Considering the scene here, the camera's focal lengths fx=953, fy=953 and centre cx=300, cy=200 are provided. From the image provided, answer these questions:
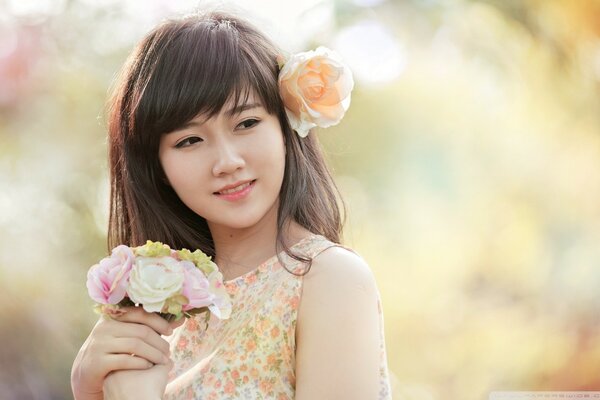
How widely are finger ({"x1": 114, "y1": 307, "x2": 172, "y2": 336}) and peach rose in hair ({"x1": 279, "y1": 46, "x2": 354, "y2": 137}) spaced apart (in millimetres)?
476

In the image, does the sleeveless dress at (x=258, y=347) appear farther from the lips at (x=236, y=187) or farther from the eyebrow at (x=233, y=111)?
the eyebrow at (x=233, y=111)

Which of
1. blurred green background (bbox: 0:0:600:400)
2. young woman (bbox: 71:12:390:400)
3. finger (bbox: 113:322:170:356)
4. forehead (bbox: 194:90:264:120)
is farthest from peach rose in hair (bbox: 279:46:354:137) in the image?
blurred green background (bbox: 0:0:600:400)

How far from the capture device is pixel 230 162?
1743 mm

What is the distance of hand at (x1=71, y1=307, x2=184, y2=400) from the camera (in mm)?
1658

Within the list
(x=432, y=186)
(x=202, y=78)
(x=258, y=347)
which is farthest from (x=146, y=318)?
(x=432, y=186)

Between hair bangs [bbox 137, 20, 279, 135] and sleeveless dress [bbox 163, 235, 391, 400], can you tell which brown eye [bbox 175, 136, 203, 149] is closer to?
hair bangs [bbox 137, 20, 279, 135]

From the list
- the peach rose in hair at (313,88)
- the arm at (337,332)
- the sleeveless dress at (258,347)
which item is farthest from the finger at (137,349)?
the peach rose in hair at (313,88)

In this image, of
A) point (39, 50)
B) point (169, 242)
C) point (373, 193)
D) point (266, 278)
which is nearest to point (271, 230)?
point (266, 278)

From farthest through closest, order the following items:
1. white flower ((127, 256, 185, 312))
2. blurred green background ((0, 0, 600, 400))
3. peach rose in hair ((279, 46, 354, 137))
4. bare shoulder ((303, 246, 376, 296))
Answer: blurred green background ((0, 0, 600, 400)) < peach rose in hair ((279, 46, 354, 137)) < bare shoulder ((303, 246, 376, 296)) < white flower ((127, 256, 185, 312))

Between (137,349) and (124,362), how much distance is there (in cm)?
4

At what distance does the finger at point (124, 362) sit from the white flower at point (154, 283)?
106 millimetres

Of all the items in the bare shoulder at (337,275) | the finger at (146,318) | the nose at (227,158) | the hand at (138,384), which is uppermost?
the nose at (227,158)

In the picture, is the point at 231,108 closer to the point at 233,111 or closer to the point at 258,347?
the point at 233,111

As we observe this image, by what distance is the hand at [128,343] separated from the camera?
5.44 ft
